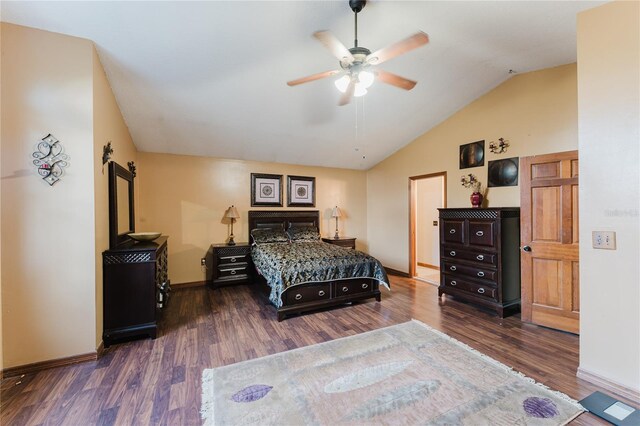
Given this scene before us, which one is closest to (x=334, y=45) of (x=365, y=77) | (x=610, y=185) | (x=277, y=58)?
(x=365, y=77)

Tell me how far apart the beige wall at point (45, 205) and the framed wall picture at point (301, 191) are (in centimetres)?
348

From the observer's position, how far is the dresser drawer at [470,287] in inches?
130

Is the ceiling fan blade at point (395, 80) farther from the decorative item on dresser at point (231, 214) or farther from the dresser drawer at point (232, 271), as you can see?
the dresser drawer at point (232, 271)

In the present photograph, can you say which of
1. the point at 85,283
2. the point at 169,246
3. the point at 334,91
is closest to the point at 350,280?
the point at 334,91

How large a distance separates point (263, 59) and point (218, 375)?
3038 mm

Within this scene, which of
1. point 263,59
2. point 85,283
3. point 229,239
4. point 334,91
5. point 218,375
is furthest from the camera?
point 229,239

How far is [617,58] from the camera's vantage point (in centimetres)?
189

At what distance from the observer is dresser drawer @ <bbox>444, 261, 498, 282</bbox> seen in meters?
3.32

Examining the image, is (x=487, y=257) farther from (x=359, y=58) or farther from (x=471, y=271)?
(x=359, y=58)

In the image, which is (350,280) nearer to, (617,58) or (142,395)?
(142,395)

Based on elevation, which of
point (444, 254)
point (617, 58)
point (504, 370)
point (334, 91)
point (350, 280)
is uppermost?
point (334, 91)

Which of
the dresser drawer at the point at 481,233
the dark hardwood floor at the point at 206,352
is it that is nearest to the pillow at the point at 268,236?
the dark hardwood floor at the point at 206,352

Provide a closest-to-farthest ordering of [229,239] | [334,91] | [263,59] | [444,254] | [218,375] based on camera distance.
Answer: [218,375] < [263,59] < [334,91] < [444,254] < [229,239]

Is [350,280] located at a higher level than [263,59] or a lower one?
lower
